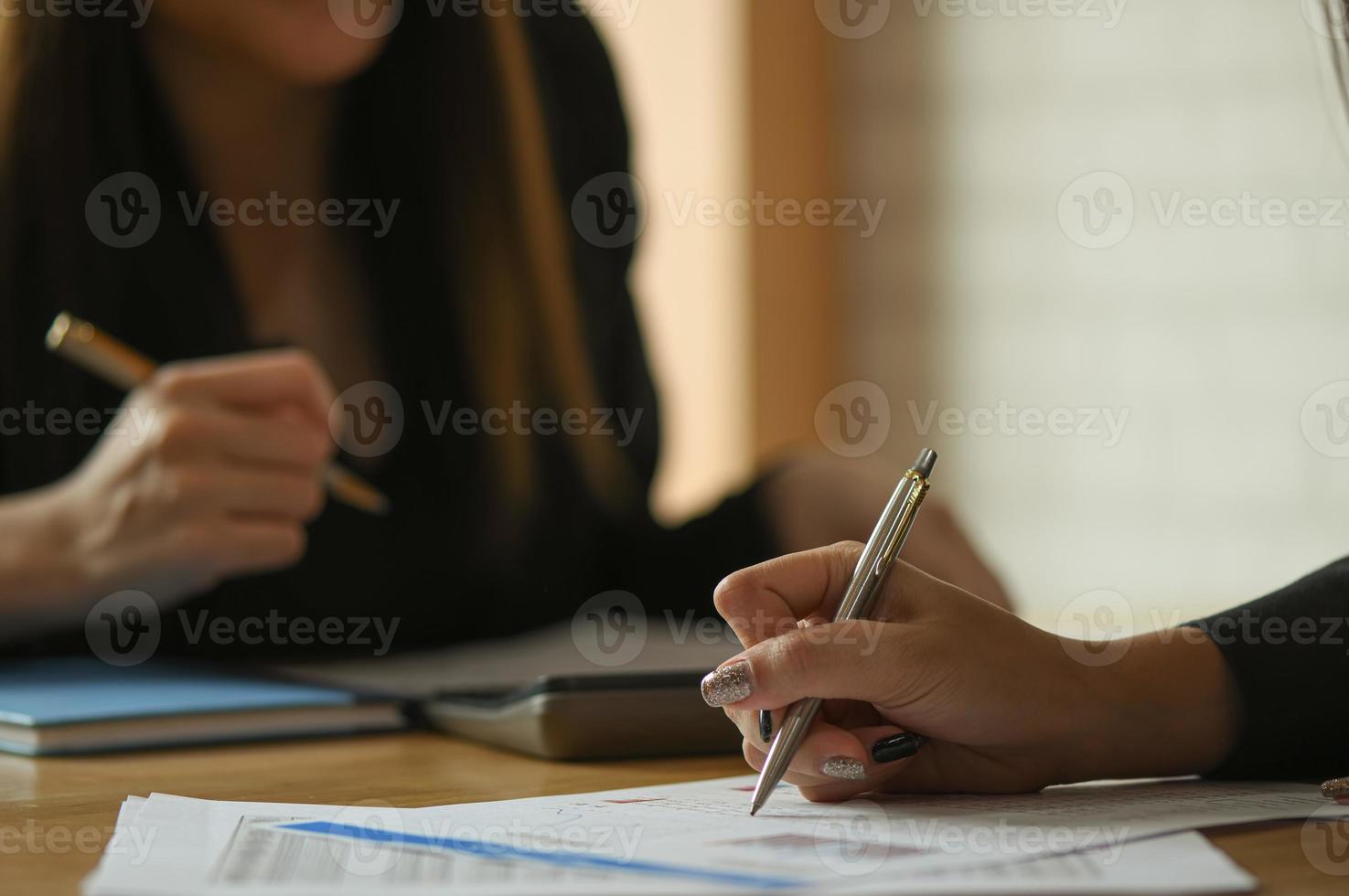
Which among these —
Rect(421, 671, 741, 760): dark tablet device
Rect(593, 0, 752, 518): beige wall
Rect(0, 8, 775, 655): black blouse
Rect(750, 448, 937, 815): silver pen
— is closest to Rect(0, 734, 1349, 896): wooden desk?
Rect(421, 671, 741, 760): dark tablet device

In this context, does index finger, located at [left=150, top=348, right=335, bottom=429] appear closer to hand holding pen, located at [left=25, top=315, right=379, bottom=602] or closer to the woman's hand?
hand holding pen, located at [left=25, top=315, right=379, bottom=602]

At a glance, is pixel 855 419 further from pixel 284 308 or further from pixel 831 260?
pixel 284 308

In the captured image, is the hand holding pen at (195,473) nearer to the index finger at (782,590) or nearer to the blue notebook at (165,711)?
the blue notebook at (165,711)

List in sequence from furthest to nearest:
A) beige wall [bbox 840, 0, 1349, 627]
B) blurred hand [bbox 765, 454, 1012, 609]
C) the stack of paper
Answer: beige wall [bbox 840, 0, 1349, 627] → blurred hand [bbox 765, 454, 1012, 609] → the stack of paper

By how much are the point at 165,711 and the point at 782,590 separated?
0.37 m

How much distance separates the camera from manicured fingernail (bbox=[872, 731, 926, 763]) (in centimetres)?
54

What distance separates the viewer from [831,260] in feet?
8.94

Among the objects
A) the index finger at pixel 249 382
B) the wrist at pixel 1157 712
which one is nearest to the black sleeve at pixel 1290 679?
the wrist at pixel 1157 712

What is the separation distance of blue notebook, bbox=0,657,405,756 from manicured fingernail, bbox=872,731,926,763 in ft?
1.16

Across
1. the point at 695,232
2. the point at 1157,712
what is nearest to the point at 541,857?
the point at 1157,712

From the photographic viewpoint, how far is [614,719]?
681mm

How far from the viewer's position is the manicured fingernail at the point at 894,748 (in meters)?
0.54

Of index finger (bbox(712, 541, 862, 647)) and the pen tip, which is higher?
the pen tip

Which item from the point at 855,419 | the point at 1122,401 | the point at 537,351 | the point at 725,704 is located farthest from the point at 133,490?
the point at 855,419
